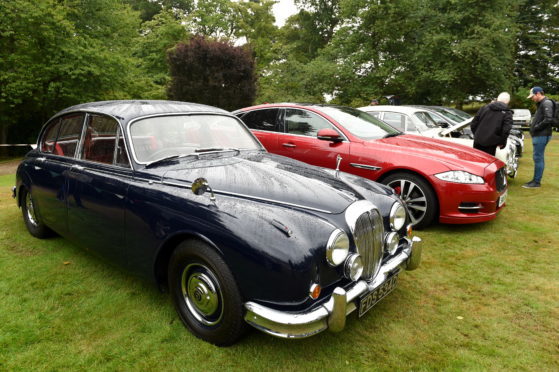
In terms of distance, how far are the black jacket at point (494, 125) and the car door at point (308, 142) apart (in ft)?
10.6

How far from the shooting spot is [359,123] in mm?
5590

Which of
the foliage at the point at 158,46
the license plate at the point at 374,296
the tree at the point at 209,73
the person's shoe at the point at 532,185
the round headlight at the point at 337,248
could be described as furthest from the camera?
the foliage at the point at 158,46

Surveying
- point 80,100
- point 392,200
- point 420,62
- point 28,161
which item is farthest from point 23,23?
point 420,62

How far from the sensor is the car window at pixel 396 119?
8.20m

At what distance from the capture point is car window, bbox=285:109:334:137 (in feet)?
18.0

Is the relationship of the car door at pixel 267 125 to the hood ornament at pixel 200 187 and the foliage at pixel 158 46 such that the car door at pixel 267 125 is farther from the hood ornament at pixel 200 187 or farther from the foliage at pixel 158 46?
the foliage at pixel 158 46

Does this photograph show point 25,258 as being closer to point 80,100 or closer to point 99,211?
point 99,211

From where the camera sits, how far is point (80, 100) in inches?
705

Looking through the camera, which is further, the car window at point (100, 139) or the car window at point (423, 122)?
the car window at point (423, 122)

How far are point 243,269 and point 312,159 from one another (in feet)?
11.3

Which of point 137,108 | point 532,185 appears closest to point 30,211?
point 137,108

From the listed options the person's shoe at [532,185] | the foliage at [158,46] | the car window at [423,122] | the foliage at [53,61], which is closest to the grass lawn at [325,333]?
the person's shoe at [532,185]

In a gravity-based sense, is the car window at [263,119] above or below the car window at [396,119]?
below

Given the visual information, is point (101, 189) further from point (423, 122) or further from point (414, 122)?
point (423, 122)
